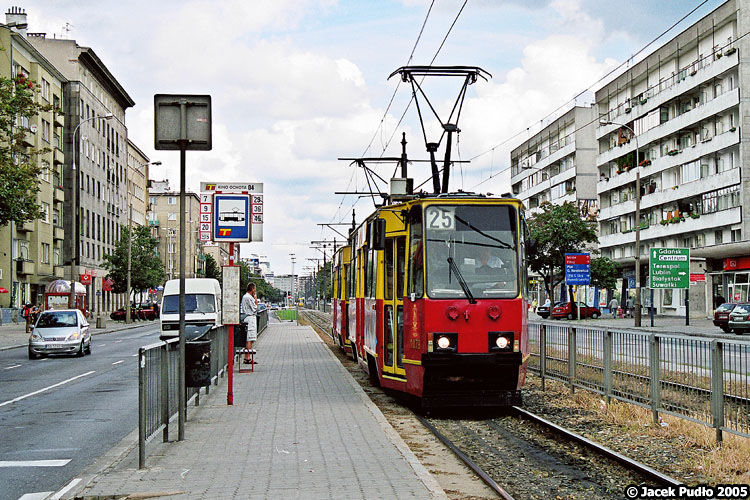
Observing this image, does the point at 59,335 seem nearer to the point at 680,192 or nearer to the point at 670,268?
the point at 670,268

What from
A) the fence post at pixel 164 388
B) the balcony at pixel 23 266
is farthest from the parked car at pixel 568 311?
the fence post at pixel 164 388

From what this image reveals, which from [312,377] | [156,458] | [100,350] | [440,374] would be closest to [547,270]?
[100,350]

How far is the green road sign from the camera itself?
43.2 m

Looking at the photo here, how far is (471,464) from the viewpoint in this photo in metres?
9.09

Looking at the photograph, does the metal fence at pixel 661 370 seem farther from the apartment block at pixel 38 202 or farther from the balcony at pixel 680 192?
the apartment block at pixel 38 202

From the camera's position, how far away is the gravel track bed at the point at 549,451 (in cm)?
827

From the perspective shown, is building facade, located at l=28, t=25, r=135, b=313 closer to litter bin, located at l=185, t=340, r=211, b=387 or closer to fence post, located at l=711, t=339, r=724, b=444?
litter bin, located at l=185, t=340, r=211, b=387

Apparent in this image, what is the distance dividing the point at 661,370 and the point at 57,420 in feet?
28.2

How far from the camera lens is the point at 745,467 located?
8.54m

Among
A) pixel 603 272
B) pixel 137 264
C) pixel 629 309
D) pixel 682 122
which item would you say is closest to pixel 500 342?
pixel 682 122

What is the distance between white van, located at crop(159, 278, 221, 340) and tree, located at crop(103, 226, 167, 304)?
3819cm

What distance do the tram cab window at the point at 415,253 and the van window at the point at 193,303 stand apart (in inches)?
786

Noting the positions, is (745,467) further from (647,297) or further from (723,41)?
(647,297)

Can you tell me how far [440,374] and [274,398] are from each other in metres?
3.33
